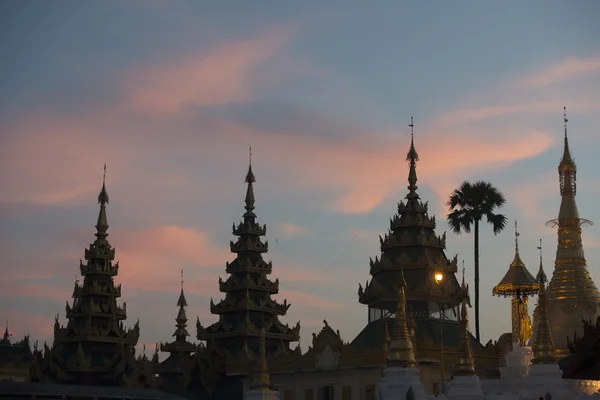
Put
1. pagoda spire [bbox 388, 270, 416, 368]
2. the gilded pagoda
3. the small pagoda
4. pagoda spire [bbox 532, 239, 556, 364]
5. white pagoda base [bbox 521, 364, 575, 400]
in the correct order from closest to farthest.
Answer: pagoda spire [bbox 388, 270, 416, 368], white pagoda base [bbox 521, 364, 575, 400], pagoda spire [bbox 532, 239, 556, 364], the small pagoda, the gilded pagoda

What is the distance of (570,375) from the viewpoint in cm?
4034

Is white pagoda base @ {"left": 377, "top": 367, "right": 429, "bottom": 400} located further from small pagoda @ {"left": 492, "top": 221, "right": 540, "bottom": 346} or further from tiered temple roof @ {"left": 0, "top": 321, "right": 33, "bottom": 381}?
tiered temple roof @ {"left": 0, "top": 321, "right": 33, "bottom": 381}

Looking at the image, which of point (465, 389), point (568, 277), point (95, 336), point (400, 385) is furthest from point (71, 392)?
point (568, 277)

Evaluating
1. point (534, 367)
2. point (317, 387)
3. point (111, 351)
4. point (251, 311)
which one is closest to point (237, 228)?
point (251, 311)

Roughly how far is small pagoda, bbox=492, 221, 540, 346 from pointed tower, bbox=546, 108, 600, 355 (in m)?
2.07

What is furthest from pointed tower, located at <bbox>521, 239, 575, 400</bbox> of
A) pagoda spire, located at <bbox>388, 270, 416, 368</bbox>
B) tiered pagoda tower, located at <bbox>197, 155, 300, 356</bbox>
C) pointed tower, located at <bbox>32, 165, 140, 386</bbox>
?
pointed tower, located at <bbox>32, 165, 140, 386</bbox>

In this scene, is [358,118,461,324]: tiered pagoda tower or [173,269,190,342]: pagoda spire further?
[173,269,190,342]: pagoda spire

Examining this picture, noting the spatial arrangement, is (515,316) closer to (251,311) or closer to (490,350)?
(490,350)

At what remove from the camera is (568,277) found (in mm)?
65875

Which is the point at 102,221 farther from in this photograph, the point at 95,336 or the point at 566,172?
the point at 566,172

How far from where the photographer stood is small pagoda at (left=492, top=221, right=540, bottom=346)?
60250mm

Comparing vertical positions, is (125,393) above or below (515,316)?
below

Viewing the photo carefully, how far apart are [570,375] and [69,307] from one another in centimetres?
4228

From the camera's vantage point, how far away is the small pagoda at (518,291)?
60250mm
